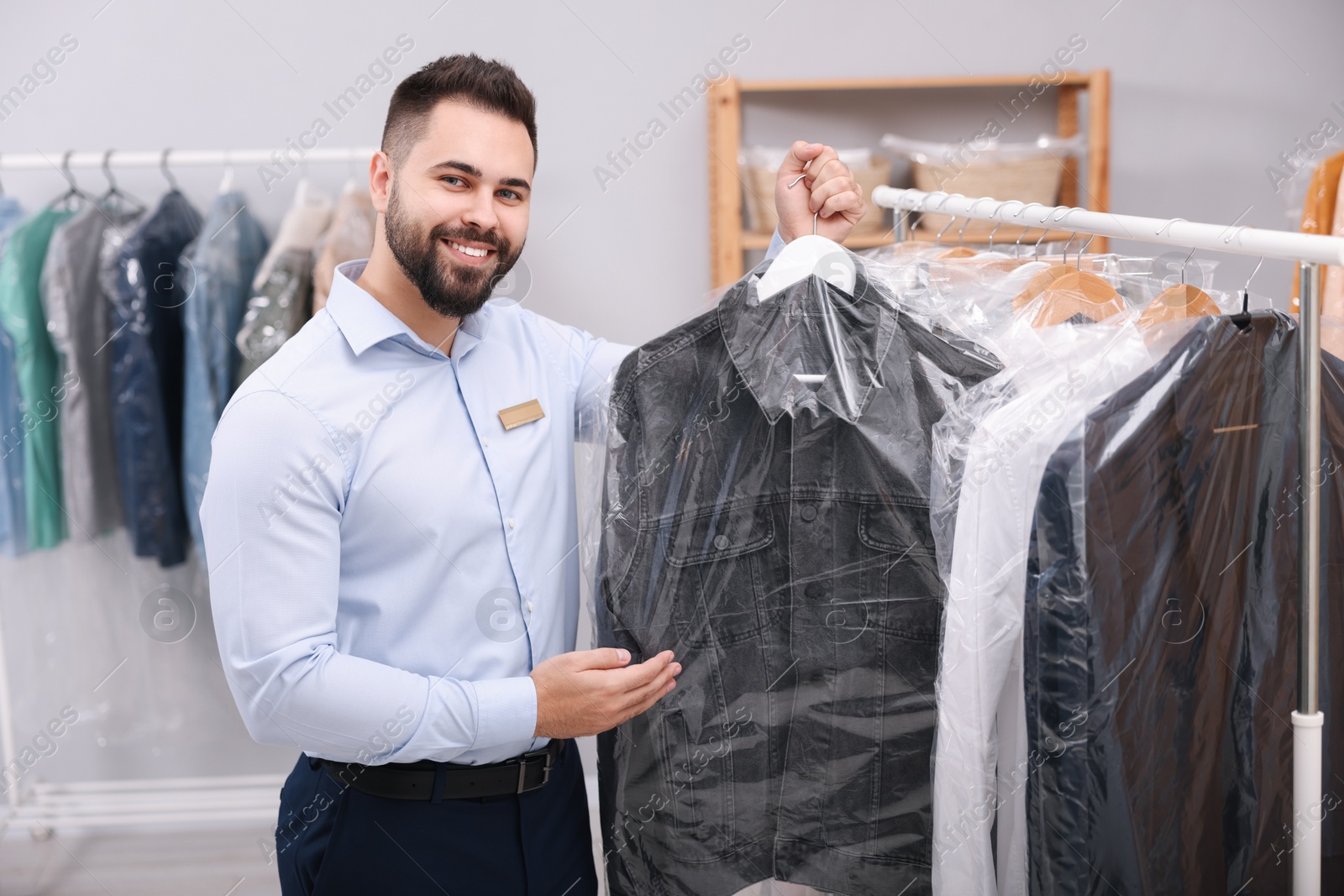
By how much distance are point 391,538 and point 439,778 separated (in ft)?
0.98

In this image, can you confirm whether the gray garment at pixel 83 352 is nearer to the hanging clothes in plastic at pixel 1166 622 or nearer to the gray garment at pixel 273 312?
the gray garment at pixel 273 312

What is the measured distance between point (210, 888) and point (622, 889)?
5.21 ft

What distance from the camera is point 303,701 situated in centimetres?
104

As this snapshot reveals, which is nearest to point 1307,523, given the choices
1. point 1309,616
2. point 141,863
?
point 1309,616

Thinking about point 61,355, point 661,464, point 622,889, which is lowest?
point 622,889

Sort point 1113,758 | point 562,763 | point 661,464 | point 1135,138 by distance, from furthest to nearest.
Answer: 1. point 1135,138
2. point 562,763
3. point 661,464
4. point 1113,758

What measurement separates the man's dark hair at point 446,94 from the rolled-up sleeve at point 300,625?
1.13 ft

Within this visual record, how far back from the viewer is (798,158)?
1231 mm

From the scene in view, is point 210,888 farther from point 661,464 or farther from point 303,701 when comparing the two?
point 661,464

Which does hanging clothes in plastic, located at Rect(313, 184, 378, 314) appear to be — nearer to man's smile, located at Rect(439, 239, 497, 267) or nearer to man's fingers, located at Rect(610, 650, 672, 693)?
man's smile, located at Rect(439, 239, 497, 267)

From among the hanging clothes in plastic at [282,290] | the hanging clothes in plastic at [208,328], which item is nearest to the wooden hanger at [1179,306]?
the hanging clothes in plastic at [282,290]

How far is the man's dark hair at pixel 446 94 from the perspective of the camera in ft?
3.75

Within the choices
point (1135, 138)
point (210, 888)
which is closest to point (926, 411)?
point (1135, 138)

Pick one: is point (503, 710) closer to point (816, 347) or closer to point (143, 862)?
point (816, 347)
